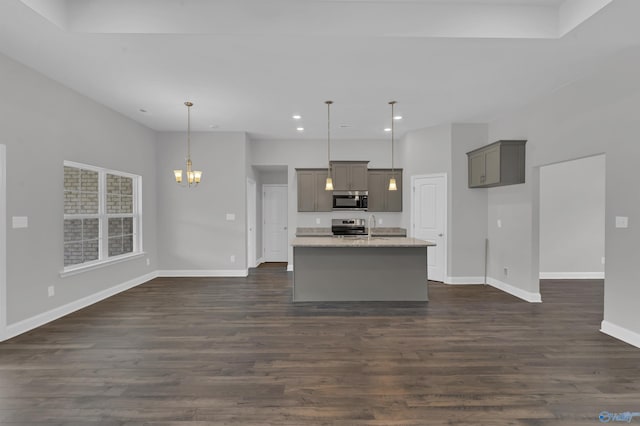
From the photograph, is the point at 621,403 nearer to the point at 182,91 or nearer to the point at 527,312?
the point at 527,312

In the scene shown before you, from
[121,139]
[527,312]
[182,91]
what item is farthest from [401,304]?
[121,139]

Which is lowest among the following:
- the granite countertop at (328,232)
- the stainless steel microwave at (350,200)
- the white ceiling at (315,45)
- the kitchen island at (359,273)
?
the kitchen island at (359,273)

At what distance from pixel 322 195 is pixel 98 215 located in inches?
161

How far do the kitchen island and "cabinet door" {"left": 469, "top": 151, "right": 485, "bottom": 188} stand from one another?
5.71 feet

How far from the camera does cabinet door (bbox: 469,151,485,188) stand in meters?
5.36

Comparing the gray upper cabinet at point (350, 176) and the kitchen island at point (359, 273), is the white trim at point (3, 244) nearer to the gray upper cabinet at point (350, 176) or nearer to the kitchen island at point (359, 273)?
the kitchen island at point (359, 273)

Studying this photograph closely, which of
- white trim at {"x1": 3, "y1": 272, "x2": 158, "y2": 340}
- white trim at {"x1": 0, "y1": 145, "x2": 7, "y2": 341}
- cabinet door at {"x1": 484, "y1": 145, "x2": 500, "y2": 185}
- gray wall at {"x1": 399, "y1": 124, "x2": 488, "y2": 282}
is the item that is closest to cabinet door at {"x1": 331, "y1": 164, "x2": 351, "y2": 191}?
gray wall at {"x1": 399, "y1": 124, "x2": 488, "y2": 282}

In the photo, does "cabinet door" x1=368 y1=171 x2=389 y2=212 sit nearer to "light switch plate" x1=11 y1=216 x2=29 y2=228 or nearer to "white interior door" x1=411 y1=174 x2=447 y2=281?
"white interior door" x1=411 y1=174 x2=447 y2=281

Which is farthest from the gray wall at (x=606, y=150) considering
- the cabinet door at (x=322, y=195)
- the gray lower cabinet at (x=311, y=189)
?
the gray lower cabinet at (x=311, y=189)

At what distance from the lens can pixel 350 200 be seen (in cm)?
704

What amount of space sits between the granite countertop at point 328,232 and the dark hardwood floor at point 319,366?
266cm

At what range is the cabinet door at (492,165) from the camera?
194 inches

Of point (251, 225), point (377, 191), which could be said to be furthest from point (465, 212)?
point (251, 225)

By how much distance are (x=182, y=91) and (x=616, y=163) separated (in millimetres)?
5274
